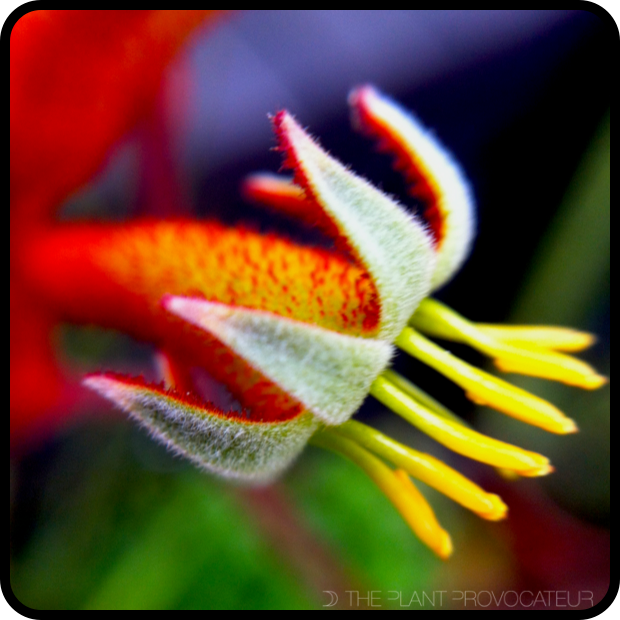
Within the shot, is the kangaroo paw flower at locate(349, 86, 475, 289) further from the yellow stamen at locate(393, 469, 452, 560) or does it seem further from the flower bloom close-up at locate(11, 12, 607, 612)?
the yellow stamen at locate(393, 469, 452, 560)

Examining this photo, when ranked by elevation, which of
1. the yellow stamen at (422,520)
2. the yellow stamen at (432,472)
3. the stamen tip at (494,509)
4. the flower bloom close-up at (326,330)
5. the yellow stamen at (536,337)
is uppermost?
the flower bloom close-up at (326,330)

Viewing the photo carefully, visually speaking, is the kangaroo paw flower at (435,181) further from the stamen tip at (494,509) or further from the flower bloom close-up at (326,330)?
the stamen tip at (494,509)

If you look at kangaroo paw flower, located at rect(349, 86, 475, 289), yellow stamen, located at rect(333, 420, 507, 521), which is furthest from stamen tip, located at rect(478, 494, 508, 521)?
kangaroo paw flower, located at rect(349, 86, 475, 289)

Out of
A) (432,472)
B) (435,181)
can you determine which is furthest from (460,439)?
(435,181)

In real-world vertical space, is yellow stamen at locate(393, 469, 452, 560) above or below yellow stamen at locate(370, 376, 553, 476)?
below

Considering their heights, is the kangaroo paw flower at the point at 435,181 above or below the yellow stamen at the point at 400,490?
above

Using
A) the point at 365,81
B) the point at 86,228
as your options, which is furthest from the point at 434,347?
the point at 365,81

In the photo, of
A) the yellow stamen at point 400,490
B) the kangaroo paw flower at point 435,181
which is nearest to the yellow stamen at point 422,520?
the yellow stamen at point 400,490
